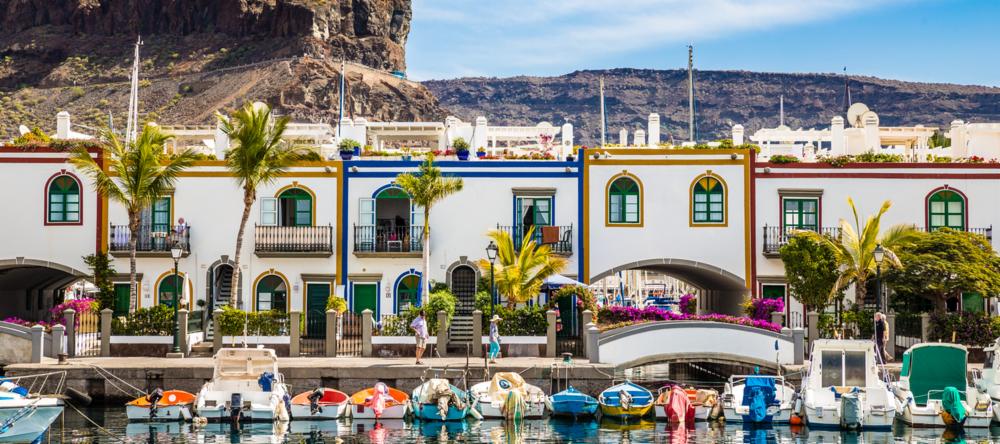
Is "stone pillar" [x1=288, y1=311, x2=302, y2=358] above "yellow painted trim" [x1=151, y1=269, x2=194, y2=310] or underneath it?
underneath

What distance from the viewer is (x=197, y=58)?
15900 centimetres

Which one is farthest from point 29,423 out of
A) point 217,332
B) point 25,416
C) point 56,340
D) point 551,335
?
point 551,335

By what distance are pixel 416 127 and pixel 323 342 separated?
19.3 meters

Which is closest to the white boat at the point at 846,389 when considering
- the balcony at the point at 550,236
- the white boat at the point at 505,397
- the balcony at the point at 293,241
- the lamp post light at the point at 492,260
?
the white boat at the point at 505,397

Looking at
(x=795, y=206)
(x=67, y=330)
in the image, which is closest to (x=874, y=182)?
(x=795, y=206)

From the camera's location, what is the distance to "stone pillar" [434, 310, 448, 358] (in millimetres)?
37750

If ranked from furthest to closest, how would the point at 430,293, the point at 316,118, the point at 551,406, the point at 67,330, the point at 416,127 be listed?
the point at 316,118, the point at 416,127, the point at 430,293, the point at 67,330, the point at 551,406

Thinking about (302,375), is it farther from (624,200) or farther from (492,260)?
(624,200)

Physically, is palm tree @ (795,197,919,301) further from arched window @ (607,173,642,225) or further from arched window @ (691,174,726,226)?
arched window @ (607,173,642,225)

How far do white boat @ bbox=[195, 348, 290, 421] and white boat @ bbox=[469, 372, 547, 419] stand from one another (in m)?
4.93

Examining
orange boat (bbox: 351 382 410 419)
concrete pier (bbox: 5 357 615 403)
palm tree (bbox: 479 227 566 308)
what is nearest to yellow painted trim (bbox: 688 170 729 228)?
palm tree (bbox: 479 227 566 308)

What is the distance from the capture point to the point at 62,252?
43438 mm

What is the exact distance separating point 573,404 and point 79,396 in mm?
12903

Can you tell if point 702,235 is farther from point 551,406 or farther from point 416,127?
point 416,127
